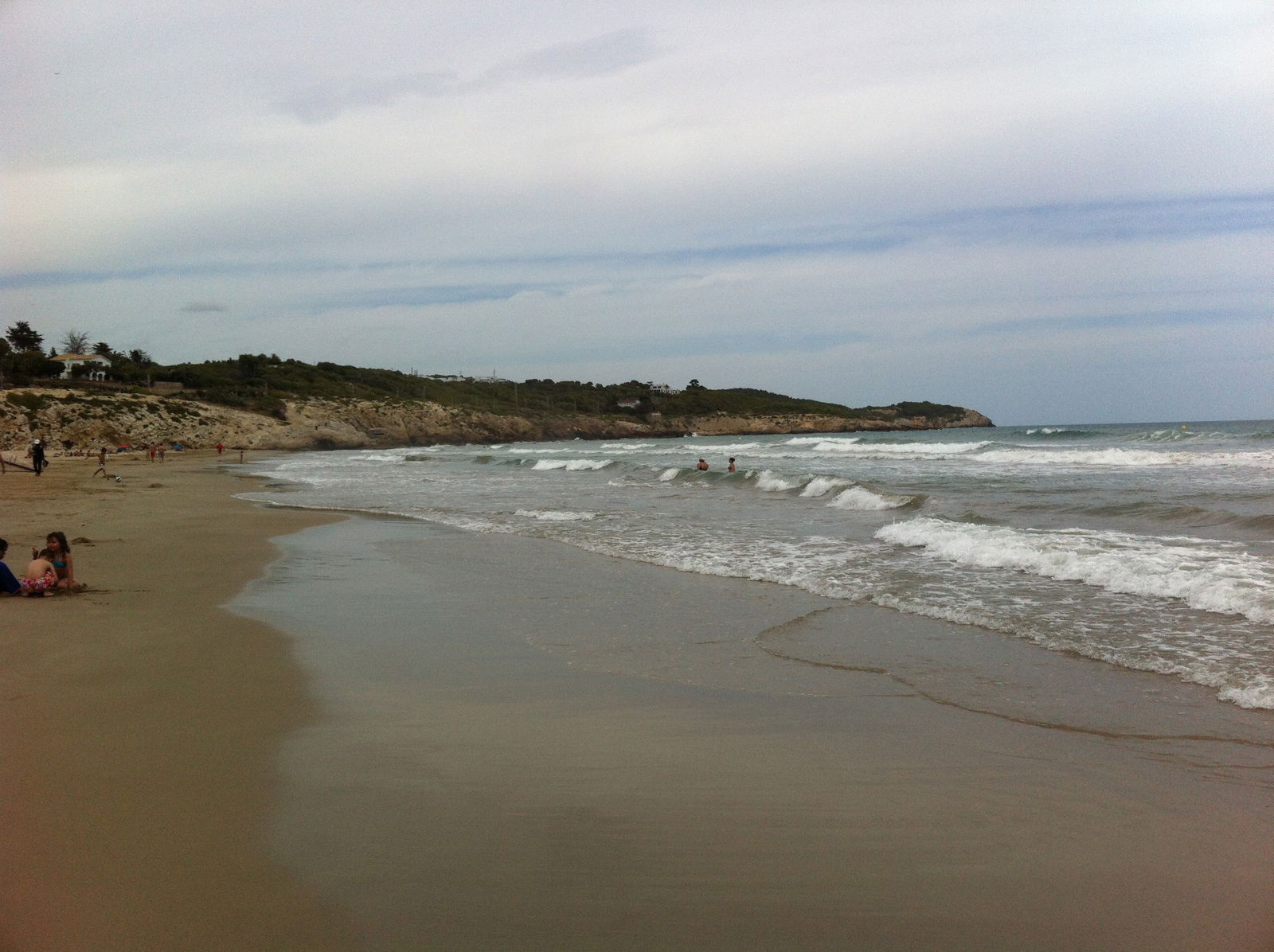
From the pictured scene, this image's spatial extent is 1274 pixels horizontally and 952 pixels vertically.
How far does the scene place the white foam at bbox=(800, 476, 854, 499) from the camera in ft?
69.8

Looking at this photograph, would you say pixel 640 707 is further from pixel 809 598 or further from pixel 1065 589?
pixel 1065 589

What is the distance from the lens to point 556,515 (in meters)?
17.4

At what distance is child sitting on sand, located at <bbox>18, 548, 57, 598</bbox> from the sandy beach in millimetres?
809

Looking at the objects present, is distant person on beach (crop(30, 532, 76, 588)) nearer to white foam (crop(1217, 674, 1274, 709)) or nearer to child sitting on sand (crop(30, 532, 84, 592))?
child sitting on sand (crop(30, 532, 84, 592))

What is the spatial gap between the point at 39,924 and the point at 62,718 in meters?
2.31

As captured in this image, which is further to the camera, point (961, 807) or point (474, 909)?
point (961, 807)

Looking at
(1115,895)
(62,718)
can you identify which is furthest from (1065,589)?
(62,718)

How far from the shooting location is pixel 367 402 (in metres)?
84.3

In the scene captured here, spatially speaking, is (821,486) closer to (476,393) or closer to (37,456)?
(37,456)

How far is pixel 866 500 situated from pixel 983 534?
6.75m

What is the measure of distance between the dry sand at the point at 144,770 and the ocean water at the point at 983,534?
14.0 feet

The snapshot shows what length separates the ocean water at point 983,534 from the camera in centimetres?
709

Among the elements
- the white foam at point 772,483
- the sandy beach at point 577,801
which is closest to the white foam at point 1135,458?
the white foam at point 772,483

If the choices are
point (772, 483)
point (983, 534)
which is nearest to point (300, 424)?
point (772, 483)
